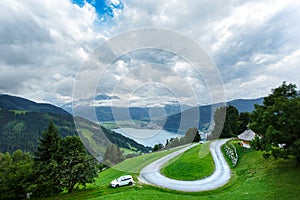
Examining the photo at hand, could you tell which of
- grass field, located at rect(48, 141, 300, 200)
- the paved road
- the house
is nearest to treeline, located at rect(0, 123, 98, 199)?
grass field, located at rect(48, 141, 300, 200)

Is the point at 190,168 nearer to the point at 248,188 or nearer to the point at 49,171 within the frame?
the point at 248,188

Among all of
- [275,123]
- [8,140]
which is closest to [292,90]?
[275,123]

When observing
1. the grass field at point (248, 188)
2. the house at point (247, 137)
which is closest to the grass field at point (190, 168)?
the grass field at point (248, 188)

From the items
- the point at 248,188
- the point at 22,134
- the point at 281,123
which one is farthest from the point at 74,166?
the point at 22,134

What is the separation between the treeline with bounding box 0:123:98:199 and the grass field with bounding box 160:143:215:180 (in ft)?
33.8

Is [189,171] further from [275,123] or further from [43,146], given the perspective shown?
[43,146]

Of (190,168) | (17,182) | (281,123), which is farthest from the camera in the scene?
(190,168)

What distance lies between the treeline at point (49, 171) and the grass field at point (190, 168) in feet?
33.8

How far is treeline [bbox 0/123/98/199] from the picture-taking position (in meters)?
22.8

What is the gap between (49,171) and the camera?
75.9ft

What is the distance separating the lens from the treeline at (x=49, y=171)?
897 inches

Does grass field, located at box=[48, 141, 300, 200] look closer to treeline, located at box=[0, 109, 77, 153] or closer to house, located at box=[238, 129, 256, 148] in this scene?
house, located at box=[238, 129, 256, 148]

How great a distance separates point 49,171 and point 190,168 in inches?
704

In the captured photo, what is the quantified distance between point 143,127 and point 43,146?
12426mm
